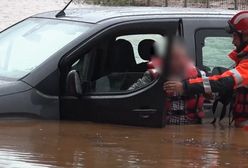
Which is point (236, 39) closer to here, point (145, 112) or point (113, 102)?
point (145, 112)

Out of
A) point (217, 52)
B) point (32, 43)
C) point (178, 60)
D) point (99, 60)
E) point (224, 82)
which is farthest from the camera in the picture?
point (217, 52)

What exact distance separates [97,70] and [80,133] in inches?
21.6

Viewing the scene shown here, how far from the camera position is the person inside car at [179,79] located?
5.36 metres

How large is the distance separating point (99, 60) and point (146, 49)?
0.50 m

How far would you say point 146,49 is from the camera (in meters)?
5.84

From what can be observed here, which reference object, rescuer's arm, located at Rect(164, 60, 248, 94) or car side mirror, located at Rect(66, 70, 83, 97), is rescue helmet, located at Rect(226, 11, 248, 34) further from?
car side mirror, located at Rect(66, 70, 83, 97)

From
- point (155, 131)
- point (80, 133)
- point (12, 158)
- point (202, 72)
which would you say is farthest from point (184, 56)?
point (12, 158)

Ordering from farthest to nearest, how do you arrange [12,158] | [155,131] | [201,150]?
[155,131] → [201,150] → [12,158]

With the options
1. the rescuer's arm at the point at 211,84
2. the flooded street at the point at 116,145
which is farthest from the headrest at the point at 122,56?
the rescuer's arm at the point at 211,84

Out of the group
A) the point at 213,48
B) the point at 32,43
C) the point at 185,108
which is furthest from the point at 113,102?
the point at 213,48

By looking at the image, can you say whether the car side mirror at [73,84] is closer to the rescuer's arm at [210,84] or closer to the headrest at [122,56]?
the headrest at [122,56]

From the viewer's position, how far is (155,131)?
17.7ft

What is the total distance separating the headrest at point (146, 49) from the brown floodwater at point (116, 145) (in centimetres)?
62

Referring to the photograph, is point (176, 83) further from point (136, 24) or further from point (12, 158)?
point (12, 158)
